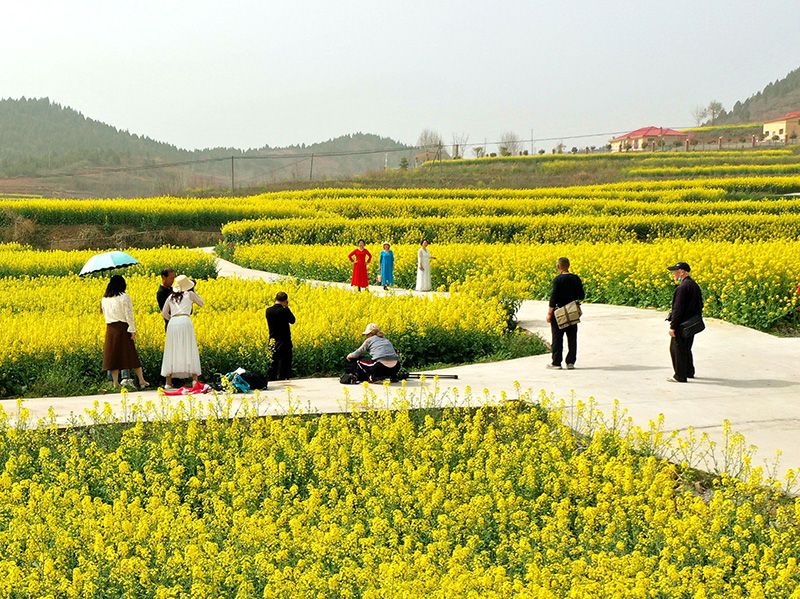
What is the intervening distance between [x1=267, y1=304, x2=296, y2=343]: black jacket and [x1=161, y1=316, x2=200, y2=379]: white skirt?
0.99m

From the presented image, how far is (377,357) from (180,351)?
240cm

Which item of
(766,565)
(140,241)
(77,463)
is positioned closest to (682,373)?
(766,565)

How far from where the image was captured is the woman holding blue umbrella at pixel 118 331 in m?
12.2

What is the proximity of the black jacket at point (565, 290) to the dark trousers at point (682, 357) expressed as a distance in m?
1.62

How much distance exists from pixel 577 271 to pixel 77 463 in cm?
1356

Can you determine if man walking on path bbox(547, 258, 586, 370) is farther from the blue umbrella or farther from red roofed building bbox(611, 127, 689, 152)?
red roofed building bbox(611, 127, 689, 152)

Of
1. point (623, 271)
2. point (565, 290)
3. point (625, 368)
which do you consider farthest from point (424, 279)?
point (625, 368)

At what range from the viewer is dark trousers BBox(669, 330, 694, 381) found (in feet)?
40.1

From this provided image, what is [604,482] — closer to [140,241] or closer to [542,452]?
[542,452]

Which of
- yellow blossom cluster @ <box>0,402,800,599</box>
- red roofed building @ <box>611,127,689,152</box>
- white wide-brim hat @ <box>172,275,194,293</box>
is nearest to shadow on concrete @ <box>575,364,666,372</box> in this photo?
yellow blossom cluster @ <box>0,402,800,599</box>

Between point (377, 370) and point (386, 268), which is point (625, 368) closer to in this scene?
point (377, 370)

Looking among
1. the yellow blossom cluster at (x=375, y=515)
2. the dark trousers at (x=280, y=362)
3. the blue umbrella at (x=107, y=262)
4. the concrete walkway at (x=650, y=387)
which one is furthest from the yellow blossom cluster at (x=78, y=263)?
the yellow blossom cluster at (x=375, y=515)

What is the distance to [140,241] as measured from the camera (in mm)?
36812

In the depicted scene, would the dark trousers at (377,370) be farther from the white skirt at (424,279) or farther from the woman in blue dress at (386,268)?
the woman in blue dress at (386,268)
